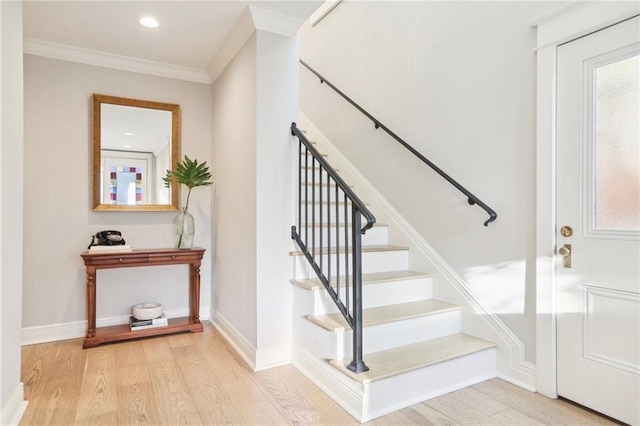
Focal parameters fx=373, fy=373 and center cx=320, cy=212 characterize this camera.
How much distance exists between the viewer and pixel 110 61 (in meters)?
3.12

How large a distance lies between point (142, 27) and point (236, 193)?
1330mm

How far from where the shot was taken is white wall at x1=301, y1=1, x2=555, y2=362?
7.14 feet

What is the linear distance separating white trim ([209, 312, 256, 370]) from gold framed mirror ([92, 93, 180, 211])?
42.6 inches

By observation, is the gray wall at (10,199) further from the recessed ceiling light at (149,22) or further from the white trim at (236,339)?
the white trim at (236,339)

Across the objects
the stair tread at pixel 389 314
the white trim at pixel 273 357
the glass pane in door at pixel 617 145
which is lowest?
the white trim at pixel 273 357

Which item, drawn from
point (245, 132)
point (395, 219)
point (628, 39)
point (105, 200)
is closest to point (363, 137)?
point (395, 219)

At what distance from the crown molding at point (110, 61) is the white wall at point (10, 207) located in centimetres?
125

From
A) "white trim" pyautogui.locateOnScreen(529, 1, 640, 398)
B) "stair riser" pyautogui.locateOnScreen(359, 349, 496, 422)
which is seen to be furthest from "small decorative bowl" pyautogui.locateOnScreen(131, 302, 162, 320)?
"white trim" pyautogui.locateOnScreen(529, 1, 640, 398)

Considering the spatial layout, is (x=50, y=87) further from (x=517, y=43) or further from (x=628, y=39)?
(x=628, y=39)

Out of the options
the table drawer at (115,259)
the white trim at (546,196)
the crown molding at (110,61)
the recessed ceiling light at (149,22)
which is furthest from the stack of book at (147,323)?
the white trim at (546,196)

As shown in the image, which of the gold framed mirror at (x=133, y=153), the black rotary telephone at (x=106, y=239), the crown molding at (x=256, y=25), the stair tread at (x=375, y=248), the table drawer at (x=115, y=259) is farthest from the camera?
the gold framed mirror at (x=133, y=153)

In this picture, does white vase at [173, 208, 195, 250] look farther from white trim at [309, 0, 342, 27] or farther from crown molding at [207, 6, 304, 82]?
white trim at [309, 0, 342, 27]

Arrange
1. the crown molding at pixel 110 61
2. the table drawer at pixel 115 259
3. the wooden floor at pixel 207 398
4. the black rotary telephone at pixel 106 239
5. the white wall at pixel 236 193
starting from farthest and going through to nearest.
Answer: the black rotary telephone at pixel 106 239 → the crown molding at pixel 110 61 → the table drawer at pixel 115 259 → the white wall at pixel 236 193 → the wooden floor at pixel 207 398

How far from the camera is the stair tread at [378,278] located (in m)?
2.37
